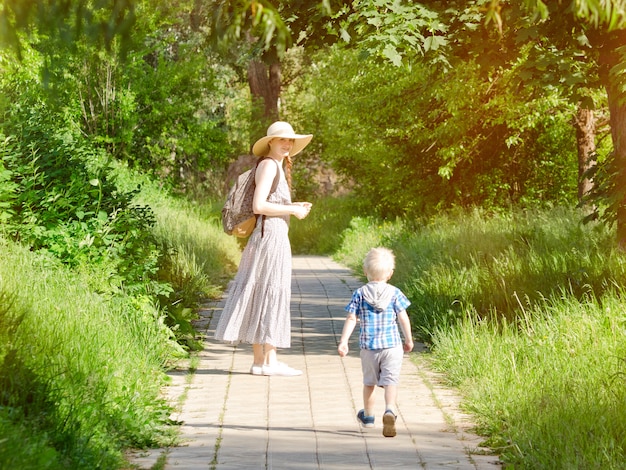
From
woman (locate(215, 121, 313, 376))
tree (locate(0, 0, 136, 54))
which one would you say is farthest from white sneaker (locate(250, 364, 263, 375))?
tree (locate(0, 0, 136, 54))

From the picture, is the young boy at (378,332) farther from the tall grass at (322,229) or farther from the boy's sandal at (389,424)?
the tall grass at (322,229)

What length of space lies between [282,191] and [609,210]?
3249mm

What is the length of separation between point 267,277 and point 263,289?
107mm

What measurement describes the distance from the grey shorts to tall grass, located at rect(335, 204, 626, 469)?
66 cm

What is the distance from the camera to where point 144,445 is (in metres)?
6.57

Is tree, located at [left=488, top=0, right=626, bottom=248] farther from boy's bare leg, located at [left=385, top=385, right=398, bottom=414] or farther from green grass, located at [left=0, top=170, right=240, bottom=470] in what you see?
green grass, located at [left=0, top=170, right=240, bottom=470]

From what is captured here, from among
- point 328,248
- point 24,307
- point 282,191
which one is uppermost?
point 282,191

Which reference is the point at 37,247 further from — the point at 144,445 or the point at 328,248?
the point at 328,248

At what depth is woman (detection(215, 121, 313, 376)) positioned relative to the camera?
917cm

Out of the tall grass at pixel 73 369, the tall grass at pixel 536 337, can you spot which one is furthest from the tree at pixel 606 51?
the tall grass at pixel 73 369

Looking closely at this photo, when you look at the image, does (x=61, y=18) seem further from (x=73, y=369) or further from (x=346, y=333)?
(x=346, y=333)

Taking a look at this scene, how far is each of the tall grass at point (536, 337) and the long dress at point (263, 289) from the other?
1465 millimetres

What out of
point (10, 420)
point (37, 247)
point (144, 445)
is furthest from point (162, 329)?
point (10, 420)

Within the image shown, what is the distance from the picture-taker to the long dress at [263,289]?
30.2ft
